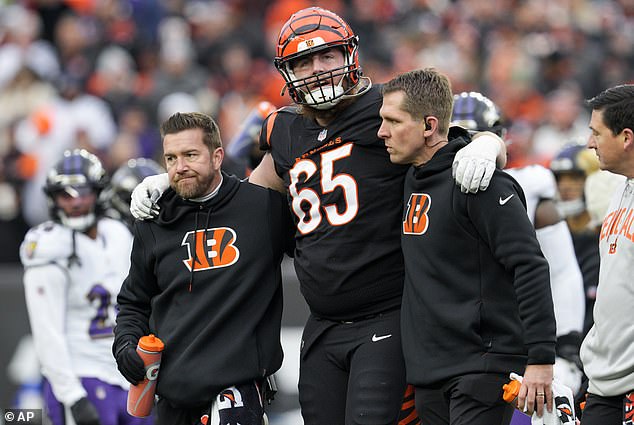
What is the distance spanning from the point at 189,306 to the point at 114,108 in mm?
8510

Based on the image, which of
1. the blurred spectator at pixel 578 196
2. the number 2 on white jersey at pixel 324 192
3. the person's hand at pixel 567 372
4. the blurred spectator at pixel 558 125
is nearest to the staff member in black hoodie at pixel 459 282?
the number 2 on white jersey at pixel 324 192

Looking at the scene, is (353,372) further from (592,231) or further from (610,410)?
(592,231)

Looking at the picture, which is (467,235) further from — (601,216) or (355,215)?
(601,216)

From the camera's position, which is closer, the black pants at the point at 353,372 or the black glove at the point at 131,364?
the black pants at the point at 353,372

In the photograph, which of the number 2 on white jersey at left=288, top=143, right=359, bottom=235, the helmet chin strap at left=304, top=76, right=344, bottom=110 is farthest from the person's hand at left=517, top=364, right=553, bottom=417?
the helmet chin strap at left=304, top=76, right=344, bottom=110

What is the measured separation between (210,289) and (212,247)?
20 cm

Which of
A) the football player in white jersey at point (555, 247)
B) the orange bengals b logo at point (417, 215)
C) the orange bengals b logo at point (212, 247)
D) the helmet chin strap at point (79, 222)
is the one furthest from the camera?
the helmet chin strap at point (79, 222)

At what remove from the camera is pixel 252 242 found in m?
5.64

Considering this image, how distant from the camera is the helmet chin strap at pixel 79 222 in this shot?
7.44 m

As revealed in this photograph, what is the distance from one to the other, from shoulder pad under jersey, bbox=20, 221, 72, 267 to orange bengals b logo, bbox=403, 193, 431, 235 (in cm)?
282

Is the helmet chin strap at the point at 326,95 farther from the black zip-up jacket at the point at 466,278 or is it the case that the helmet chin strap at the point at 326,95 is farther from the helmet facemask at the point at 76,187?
the helmet facemask at the point at 76,187

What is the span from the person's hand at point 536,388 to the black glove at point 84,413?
10.4 ft

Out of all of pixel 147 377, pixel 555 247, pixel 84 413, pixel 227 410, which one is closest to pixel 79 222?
pixel 84 413

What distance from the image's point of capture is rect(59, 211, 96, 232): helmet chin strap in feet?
24.4
